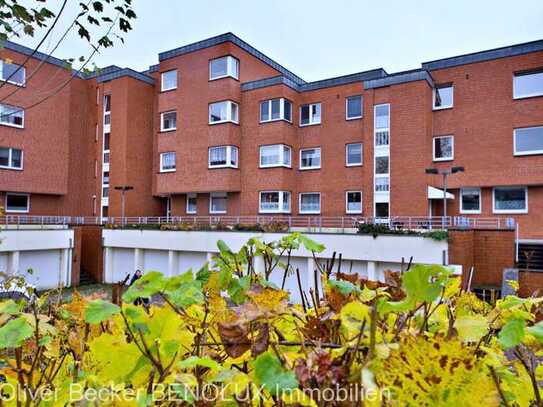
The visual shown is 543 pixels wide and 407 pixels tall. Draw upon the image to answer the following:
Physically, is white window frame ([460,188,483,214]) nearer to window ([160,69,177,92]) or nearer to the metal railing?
the metal railing

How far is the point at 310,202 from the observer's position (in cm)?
2273

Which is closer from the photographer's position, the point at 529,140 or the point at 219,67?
the point at 529,140

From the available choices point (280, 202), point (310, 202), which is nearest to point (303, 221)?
point (310, 202)

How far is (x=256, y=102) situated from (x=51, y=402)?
22671mm

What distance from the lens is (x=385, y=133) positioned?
20.1 meters

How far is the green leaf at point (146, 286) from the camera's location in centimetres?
79

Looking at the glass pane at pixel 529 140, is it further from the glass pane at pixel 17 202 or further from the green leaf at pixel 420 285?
the glass pane at pixel 17 202

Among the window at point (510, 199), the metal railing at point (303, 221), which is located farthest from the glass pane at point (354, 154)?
the window at point (510, 199)

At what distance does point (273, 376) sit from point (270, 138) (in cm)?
2204

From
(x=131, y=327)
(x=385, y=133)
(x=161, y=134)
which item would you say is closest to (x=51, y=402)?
(x=131, y=327)

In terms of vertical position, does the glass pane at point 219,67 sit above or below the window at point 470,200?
above

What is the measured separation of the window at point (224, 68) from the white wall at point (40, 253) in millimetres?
11449

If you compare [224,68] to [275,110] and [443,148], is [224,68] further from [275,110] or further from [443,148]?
[443,148]

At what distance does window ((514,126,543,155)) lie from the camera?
1759cm
